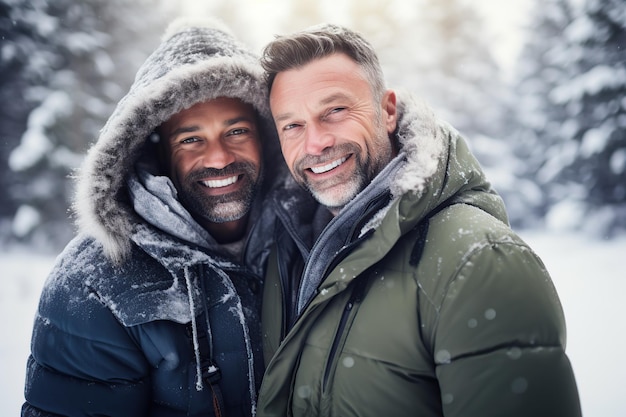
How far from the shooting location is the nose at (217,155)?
317cm

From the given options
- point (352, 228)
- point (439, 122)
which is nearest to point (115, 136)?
point (352, 228)

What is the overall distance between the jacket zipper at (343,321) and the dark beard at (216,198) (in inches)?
55.4

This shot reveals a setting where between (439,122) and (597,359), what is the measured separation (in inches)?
266

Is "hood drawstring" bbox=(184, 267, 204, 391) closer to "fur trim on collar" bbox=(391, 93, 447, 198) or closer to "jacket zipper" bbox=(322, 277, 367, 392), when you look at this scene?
"jacket zipper" bbox=(322, 277, 367, 392)

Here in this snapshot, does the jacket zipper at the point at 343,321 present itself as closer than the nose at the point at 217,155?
Yes

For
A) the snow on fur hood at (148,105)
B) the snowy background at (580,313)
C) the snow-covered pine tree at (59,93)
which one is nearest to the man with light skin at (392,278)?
the snow on fur hood at (148,105)

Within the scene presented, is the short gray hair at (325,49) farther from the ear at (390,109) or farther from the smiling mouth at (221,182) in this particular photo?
the smiling mouth at (221,182)

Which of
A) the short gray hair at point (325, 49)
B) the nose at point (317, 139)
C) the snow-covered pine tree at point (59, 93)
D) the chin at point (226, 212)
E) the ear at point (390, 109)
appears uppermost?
the snow-covered pine tree at point (59, 93)

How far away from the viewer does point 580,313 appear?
8.85 m

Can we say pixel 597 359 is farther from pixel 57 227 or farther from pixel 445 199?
pixel 57 227

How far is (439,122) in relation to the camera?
2.51m

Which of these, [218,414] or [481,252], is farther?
[218,414]

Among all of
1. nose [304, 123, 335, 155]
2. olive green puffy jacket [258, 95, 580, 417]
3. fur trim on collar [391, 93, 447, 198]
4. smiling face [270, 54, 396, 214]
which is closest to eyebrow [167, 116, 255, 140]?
smiling face [270, 54, 396, 214]

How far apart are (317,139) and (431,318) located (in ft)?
4.61
